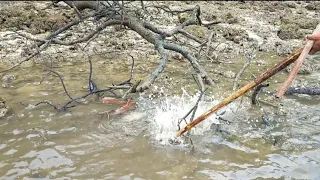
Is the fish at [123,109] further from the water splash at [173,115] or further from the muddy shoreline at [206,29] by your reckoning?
the muddy shoreline at [206,29]

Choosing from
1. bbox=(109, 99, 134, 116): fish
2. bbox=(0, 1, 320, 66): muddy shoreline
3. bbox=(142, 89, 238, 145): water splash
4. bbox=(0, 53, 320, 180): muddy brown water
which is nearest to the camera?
bbox=(0, 53, 320, 180): muddy brown water

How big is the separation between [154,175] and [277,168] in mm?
1337

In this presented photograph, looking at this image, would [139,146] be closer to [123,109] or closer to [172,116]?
[172,116]

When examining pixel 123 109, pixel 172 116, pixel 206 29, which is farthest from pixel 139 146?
pixel 206 29

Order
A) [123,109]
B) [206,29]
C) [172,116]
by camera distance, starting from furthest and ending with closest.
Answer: [206,29] < [123,109] < [172,116]

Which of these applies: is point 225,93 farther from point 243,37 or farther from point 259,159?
point 243,37

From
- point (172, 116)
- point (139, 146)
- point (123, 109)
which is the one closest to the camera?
point (139, 146)

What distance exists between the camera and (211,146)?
5.40 meters

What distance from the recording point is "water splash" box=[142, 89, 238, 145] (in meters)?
5.63

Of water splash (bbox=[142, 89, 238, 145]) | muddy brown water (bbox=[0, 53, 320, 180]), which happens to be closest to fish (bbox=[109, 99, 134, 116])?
muddy brown water (bbox=[0, 53, 320, 180])

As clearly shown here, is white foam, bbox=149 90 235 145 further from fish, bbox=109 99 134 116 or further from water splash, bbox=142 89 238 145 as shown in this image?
fish, bbox=109 99 134 116

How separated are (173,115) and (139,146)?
0.89m

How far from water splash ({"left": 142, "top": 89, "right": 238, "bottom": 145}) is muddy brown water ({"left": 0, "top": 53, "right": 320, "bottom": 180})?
98mm

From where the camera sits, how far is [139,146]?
17.6 feet
